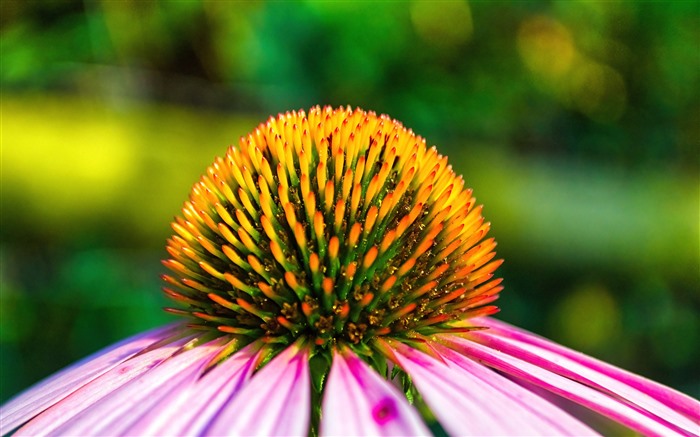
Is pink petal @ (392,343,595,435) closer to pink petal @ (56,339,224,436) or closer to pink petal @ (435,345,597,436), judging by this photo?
pink petal @ (435,345,597,436)

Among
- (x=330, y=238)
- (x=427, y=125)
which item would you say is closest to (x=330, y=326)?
(x=330, y=238)

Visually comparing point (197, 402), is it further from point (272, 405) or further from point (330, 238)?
point (330, 238)

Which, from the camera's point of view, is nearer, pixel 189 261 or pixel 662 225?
pixel 189 261

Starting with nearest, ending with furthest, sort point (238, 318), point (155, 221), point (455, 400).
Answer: point (455, 400) → point (238, 318) → point (155, 221)

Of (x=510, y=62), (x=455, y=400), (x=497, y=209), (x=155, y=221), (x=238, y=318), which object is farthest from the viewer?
(x=510, y=62)

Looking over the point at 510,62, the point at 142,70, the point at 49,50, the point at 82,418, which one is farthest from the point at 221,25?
the point at 82,418

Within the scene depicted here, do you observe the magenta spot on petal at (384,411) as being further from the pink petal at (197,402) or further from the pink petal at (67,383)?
the pink petal at (67,383)

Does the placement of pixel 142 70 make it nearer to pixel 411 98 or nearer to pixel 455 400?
pixel 411 98

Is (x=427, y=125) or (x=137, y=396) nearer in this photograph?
(x=137, y=396)
